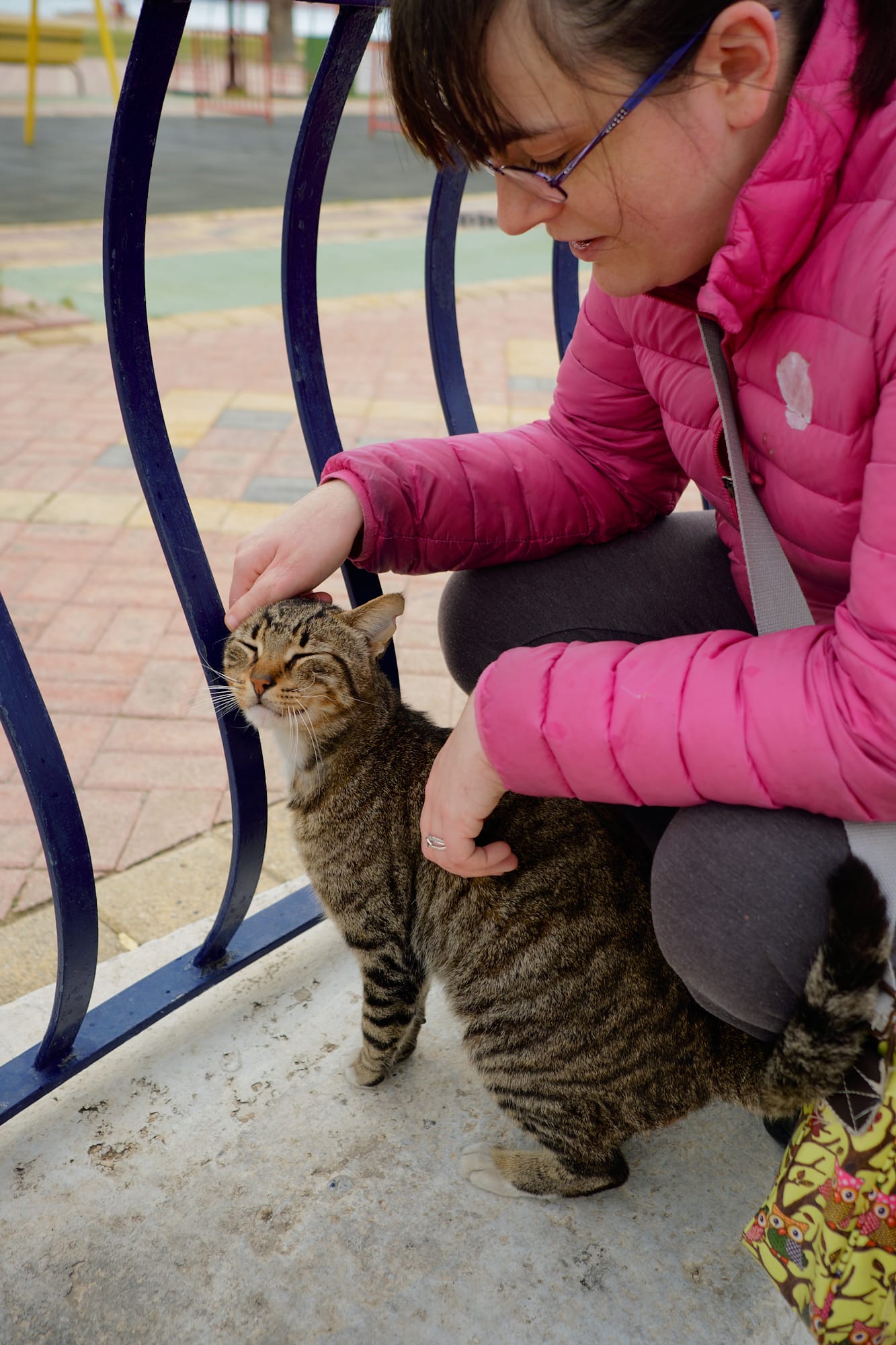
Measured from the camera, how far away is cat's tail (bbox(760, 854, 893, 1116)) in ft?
4.09

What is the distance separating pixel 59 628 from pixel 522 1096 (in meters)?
2.54

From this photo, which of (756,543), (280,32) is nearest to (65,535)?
(756,543)

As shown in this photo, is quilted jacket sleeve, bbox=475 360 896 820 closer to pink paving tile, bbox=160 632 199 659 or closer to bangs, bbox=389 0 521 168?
bangs, bbox=389 0 521 168

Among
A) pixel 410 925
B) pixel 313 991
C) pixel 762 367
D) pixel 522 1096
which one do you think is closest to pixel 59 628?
pixel 313 991

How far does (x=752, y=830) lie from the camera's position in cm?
138

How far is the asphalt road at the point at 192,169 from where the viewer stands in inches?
421

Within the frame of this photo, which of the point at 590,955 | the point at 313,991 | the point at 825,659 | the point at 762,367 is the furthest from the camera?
the point at 313,991

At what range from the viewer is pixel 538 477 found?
201 centimetres

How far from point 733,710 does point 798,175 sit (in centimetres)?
63

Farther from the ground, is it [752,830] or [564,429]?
[564,429]

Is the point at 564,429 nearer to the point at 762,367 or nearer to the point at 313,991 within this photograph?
the point at 762,367

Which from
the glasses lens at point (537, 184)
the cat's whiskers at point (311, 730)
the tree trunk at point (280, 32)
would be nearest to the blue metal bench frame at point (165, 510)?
the cat's whiskers at point (311, 730)

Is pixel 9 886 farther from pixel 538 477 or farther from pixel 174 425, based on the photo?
pixel 174 425

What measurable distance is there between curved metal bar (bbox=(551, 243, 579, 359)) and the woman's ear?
1159 mm
